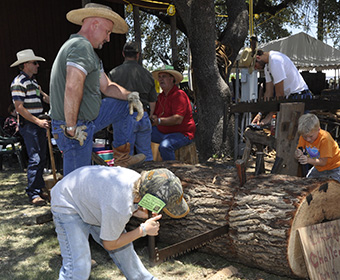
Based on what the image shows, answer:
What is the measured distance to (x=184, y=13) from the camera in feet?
23.2

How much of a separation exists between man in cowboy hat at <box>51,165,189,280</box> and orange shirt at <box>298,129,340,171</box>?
207 cm

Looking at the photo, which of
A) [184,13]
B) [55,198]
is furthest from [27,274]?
[184,13]

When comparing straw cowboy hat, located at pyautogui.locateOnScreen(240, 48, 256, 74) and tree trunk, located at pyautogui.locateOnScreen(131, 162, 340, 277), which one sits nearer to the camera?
tree trunk, located at pyautogui.locateOnScreen(131, 162, 340, 277)

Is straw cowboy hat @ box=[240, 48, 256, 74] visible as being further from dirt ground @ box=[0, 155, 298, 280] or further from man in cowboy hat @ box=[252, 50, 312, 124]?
dirt ground @ box=[0, 155, 298, 280]

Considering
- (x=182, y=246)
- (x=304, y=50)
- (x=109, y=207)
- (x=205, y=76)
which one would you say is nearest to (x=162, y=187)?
(x=109, y=207)

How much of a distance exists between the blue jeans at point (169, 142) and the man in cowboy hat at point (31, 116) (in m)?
1.67

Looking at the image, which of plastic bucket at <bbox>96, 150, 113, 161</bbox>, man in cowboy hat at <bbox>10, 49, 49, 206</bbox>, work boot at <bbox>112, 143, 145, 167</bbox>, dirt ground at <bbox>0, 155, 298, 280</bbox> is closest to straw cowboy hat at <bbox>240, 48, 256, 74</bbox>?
work boot at <bbox>112, 143, 145, 167</bbox>

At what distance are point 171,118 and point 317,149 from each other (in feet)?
7.05

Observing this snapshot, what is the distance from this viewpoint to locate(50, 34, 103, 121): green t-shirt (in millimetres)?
3107

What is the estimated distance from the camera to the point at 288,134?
13.1 ft

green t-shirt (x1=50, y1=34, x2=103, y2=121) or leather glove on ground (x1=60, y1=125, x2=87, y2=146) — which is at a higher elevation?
green t-shirt (x1=50, y1=34, x2=103, y2=121)

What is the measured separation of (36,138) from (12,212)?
106 centimetres

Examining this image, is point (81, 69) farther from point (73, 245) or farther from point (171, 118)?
point (171, 118)

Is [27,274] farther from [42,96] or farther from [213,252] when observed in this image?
[42,96]
